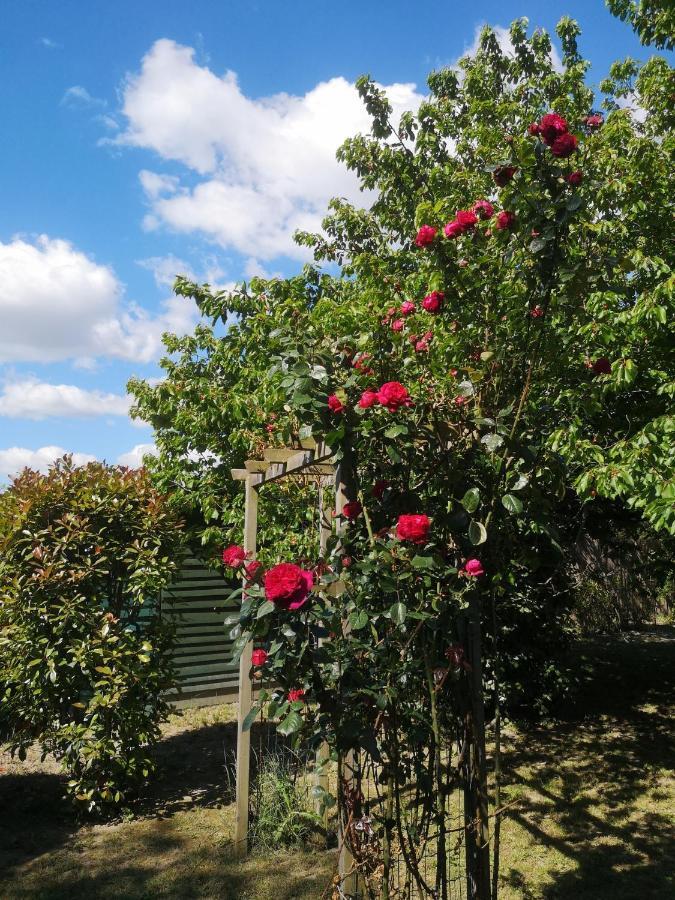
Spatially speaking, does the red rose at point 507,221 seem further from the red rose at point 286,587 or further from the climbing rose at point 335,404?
the red rose at point 286,587

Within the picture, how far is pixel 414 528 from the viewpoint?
2189mm

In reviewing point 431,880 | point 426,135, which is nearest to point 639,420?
point 431,880

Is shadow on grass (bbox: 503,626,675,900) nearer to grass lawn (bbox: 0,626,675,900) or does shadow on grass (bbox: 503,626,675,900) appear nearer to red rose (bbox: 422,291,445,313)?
grass lawn (bbox: 0,626,675,900)

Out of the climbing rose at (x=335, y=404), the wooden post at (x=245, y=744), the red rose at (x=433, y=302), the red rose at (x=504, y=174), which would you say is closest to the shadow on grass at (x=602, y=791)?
the wooden post at (x=245, y=744)

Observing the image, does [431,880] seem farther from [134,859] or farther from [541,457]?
[541,457]

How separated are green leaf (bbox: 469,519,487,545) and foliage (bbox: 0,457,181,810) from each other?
11.7 ft

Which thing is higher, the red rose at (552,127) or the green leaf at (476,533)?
the red rose at (552,127)

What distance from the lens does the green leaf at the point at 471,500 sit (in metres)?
2.30

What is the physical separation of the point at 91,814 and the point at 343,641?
3813 millimetres

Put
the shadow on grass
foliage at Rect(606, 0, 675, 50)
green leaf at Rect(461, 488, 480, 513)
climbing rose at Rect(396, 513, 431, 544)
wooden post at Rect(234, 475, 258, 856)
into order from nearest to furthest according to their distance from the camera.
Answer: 1. climbing rose at Rect(396, 513, 431, 544)
2. green leaf at Rect(461, 488, 480, 513)
3. the shadow on grass
4. wooden post at Rect(234, 475, 258, 856)
5. foliage at Rect(606, 0, 675, 50)

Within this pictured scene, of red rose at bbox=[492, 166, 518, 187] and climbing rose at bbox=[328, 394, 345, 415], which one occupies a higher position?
red rose at bbox=[492, 166, 518, 187]

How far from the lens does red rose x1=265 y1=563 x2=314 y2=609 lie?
2.08 metres

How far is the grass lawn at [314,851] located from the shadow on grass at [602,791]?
1 cm

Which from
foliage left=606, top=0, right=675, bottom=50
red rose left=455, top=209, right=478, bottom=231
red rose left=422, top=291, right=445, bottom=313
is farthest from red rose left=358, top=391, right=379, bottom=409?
foliage left=606, top=0, right=675, bottom=50
